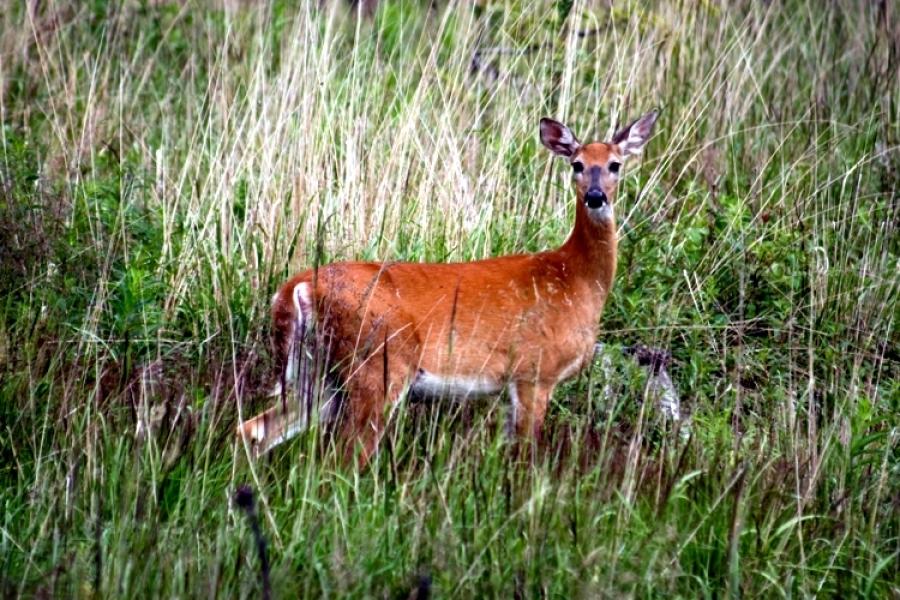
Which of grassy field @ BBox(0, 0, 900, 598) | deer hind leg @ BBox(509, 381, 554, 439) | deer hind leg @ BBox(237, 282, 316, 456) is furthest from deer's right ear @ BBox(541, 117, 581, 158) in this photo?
deer hind leg @ BBox(237, 282, 316, 456)

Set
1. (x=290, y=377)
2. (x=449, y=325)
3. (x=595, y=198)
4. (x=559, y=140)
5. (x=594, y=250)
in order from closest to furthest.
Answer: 1. (x=290, y=377)
2. (x=449, y=325)
3. (x=595, y=198)
4. (x=594, y=250)
5. (x=559, y=140)

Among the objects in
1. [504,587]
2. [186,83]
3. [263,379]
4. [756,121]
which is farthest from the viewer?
[186,83]

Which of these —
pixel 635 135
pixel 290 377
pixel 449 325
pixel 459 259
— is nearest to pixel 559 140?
pixel 635 135

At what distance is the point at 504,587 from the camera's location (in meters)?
3.34

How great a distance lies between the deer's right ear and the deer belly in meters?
1.04

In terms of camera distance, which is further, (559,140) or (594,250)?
A: (559,140)

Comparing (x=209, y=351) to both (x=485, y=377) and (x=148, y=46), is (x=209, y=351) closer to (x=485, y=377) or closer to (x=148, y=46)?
(x=485, y=377)

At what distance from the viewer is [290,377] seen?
4.68 m

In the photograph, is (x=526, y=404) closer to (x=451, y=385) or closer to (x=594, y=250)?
(x=451, y=385)

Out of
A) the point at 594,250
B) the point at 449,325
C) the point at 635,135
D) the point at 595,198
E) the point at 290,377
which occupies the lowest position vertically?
the point at 290,377

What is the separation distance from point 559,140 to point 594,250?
500 mm

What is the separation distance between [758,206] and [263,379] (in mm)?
2618

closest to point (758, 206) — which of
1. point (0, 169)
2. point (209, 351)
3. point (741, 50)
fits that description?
point (741, 50)

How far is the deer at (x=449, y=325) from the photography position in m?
4.66
